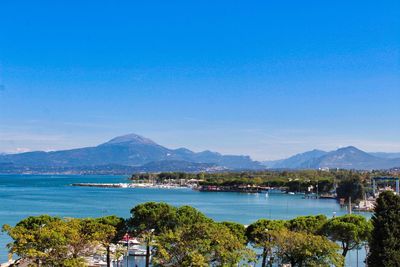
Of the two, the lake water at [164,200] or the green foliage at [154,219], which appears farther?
the lake water at [164,200]

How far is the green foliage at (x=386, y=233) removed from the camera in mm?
14586

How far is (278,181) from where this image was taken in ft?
355

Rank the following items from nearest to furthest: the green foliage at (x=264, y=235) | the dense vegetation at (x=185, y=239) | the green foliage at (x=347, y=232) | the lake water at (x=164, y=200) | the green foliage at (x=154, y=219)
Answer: the dense vegetation at (x=185, y=239)
the green foliage at (x=264, y=235)
the green foliage at (x=154, y=219)
the green foliage at (x=347, y=232)
the lake water at (x=164, y=200)

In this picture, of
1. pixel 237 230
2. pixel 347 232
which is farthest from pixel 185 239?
pixel 347 232

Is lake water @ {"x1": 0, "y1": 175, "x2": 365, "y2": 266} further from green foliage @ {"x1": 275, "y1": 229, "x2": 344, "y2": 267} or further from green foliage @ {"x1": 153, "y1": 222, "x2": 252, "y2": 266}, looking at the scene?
green foliage @ {"x1": 153, "y1": 222, "x2": 252, "y2": 266}

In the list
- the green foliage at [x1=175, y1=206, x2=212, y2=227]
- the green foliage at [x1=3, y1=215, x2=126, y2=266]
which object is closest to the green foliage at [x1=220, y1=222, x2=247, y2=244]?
the green foliage at [x1=175, y1=206, x2=212, y2=227]

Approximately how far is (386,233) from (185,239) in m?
5.71

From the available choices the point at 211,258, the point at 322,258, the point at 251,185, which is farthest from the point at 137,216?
the point at 251,185

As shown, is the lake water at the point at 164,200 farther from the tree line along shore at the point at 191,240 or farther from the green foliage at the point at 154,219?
the green foliage at the point at 154,219

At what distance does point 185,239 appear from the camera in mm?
14570

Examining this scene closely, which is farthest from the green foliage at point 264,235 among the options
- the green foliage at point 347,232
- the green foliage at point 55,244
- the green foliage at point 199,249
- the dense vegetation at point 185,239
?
A: the green foliage at point 55,244

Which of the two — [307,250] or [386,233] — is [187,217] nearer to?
[307,250]

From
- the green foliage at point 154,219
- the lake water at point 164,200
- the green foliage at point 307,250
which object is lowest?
the lake water at point 164,200

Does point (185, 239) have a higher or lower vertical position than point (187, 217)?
lower
